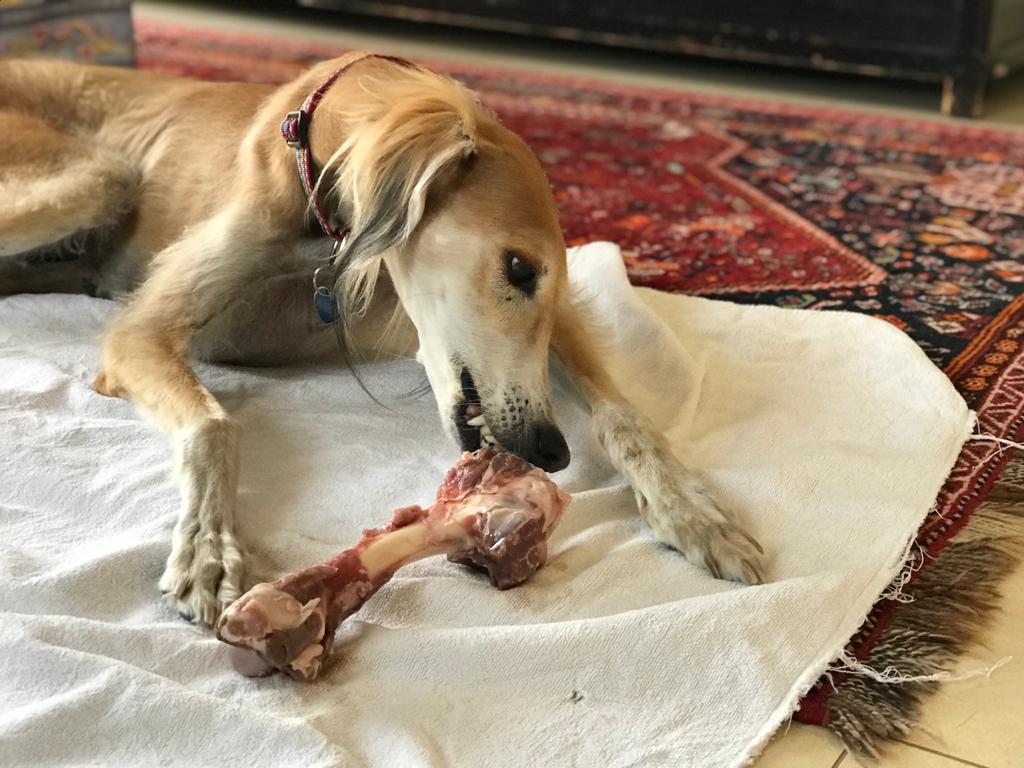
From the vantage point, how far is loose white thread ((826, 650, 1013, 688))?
1688mm

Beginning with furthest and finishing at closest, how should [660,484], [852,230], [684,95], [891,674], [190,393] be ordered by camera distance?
[684,95], [852,230], [190,393], [660,484], [891,674]

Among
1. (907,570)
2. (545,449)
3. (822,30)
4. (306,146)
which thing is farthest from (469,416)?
(822,30)

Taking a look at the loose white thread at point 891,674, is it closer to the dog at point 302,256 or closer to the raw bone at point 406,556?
the dog at point 302,256

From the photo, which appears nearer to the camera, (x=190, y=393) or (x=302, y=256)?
(x=190, y=393)

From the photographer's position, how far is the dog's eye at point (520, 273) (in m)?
2.07

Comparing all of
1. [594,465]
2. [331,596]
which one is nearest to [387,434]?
[594,465]

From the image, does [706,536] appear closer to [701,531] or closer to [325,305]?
[701,531]

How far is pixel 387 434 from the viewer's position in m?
2.33

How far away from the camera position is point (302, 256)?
247 cm

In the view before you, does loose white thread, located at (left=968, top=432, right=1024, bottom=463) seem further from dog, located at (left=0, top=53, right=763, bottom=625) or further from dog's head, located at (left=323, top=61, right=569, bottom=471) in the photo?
dog's head, located at (left=323, top=61, right=569, bottom=471)

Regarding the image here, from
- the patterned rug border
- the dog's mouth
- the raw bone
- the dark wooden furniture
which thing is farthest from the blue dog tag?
the dark wooden furniture

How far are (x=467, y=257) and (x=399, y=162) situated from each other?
18cm

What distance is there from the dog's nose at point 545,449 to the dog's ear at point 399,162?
38cm

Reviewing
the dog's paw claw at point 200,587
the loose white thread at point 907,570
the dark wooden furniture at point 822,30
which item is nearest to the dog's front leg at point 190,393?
the dog's paw claw at point 200,587
